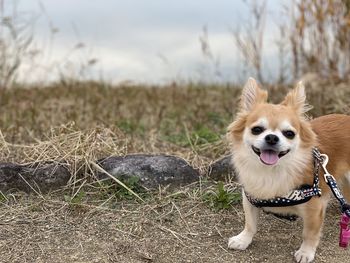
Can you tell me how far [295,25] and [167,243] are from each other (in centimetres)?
478

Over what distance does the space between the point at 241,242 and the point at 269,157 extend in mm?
564

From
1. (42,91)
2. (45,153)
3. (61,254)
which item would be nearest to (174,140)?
(45,153)

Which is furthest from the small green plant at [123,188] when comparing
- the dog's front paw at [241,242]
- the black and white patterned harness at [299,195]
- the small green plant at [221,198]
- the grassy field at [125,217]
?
the black and white patterned harness at [299,195]

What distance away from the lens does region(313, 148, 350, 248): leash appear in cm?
282

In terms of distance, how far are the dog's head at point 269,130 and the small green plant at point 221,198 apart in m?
0.51

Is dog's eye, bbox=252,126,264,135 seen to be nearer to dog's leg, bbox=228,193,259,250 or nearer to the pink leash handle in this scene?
dog's leg, bbox=228,193,259,250

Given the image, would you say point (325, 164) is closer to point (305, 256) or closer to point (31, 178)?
point (305, 256)

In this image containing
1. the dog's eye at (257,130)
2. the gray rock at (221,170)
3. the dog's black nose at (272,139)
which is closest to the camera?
the dog's black nose at (272,139)

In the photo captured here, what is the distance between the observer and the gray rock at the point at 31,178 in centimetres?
350

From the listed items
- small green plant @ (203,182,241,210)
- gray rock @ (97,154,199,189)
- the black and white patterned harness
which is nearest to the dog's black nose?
the black and white patterned harness

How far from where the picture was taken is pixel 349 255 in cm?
302

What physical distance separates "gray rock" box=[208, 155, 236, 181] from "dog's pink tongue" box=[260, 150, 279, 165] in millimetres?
1029

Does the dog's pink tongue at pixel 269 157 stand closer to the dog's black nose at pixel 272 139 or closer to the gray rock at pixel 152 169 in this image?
the dog's black nose at pixel 272 139

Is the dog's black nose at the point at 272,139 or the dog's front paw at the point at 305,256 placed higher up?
the dog's black nose at the point at 272,139
